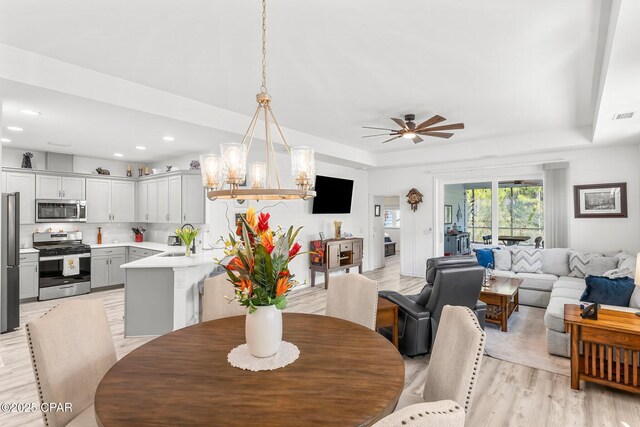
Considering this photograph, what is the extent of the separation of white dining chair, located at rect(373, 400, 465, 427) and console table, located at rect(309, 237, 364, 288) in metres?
5.08

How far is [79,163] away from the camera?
20.6 feet

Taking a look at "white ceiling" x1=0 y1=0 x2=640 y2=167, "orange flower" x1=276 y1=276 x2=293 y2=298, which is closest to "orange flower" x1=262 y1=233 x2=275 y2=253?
"orange flower" x1=276 y1=276 x2=293 y2=298

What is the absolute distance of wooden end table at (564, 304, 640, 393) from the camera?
2.47 metres

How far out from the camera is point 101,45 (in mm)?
2520

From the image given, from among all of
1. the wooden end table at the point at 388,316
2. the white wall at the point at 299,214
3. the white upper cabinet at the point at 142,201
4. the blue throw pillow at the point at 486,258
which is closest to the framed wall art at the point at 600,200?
the blue throw pillow at the point at 486,258

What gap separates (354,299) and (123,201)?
608 cm

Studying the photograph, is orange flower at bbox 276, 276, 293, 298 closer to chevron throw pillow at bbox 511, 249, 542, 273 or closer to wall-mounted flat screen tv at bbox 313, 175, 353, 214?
wall-mounted flat screen tv at bbox 313, 175, 353, 214

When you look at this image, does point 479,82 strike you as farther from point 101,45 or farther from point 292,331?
point 101,45

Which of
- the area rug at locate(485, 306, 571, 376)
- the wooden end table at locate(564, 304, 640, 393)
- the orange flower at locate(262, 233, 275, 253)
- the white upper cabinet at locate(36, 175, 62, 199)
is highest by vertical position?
the white upper cabinet at locate(36, 175, 62, 199)

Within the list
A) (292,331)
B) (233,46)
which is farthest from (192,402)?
(233,46)

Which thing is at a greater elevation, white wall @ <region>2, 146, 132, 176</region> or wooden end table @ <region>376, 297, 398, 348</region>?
white wall @ <region>2, 146, 132, 176</region>

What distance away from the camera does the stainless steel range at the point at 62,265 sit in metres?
5.34

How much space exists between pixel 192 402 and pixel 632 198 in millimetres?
6699

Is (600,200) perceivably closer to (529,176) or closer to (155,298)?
(529,176)
